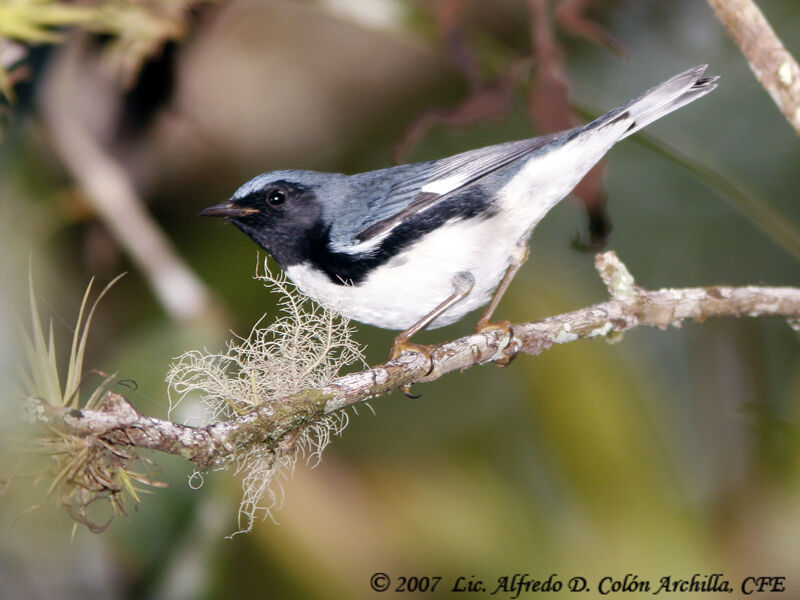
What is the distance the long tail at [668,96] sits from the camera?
1021 mm

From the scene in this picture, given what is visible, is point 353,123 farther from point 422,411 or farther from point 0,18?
point 0,18

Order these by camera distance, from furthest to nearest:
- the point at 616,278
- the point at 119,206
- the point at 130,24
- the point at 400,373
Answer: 1. the point at 119,206
2. the point at 130,24
3. the point at 616,278
4. the point at 400,373

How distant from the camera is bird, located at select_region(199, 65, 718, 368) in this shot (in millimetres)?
1031

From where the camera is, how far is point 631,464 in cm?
145

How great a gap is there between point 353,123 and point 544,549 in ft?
3.67

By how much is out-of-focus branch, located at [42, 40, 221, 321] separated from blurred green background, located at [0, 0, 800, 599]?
0.02 m

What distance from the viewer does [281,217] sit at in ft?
3.44

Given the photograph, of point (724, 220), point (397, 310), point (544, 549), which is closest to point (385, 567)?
point (544, 549)

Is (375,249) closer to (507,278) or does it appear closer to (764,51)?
(507,278)

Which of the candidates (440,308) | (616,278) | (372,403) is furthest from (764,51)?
(372,403)

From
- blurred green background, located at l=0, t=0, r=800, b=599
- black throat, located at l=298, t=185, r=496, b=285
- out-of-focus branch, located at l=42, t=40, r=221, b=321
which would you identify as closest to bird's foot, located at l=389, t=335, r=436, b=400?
black throat, located at l=298, t=185, r=496, b=285

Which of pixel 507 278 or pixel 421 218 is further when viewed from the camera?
pixel 507 278

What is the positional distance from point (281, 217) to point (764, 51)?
794mm

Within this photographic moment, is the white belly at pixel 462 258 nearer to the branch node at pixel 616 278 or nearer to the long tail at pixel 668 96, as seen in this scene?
the long tail at pixel 668 96
